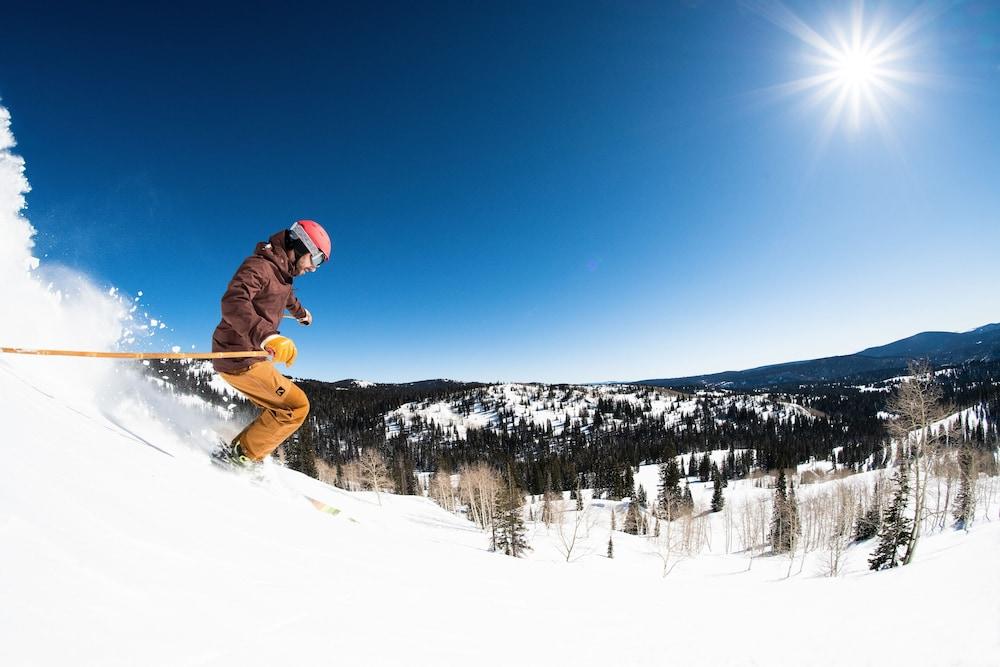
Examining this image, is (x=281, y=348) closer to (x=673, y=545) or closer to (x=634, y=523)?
(x=673, y=545)

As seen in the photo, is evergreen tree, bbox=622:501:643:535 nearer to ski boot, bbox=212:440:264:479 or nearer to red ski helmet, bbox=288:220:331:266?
ski boot, bbox=212:440:264:479

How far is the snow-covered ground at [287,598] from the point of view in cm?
195

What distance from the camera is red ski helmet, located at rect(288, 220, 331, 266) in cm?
537

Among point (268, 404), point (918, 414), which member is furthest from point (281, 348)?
point (918, 414)

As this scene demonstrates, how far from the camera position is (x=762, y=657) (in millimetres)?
4000

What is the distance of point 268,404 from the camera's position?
5656mm

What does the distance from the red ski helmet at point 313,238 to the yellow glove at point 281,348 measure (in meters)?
1.15

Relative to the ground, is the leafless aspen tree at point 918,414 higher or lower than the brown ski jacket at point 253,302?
lower

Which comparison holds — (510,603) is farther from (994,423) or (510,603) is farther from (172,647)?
(994,423)

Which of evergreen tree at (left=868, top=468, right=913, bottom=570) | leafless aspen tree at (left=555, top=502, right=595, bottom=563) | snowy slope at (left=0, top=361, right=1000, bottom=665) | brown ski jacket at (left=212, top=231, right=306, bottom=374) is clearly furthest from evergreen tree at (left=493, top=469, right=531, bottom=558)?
brown ski jacket at (left=212, top=231, right=306, bottom=374)

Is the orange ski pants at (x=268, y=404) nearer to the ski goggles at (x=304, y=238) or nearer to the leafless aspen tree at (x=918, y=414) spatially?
the ski goggles at (x=304, y=238)

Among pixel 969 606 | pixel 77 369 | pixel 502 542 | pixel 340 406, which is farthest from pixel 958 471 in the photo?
pixel 340 406

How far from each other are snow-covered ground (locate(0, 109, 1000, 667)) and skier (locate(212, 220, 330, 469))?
3.58 feet

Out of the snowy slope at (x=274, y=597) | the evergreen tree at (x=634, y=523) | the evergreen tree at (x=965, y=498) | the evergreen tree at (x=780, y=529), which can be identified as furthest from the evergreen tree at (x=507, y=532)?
the evergreen tree at (x=965, y=498)
